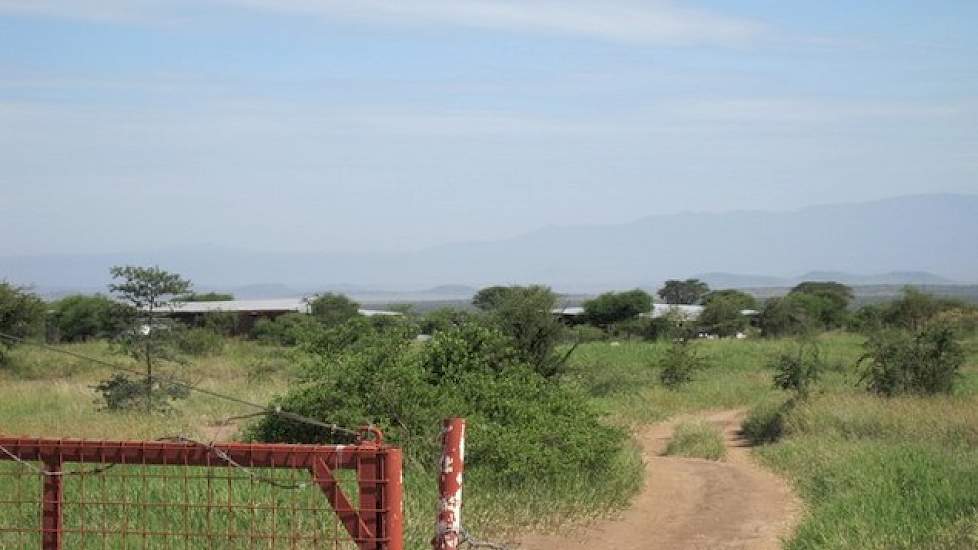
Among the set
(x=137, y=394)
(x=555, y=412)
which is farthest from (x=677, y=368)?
(x=555, y=412)

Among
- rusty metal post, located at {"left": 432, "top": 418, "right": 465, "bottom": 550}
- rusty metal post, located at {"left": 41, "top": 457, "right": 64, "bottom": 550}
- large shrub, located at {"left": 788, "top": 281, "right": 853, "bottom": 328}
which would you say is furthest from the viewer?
large shrub, located at {"left": 788, "top": 281, "right": 853, "bottom": 328}

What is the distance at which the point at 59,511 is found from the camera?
21.3 ft

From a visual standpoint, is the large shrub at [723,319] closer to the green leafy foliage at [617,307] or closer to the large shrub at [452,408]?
the green leafy foliage at [617,307]

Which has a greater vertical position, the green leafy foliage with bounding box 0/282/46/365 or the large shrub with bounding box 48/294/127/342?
the green leafy foliage with bounding box 0/282/46/365

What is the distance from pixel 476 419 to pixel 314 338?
10.5 ft

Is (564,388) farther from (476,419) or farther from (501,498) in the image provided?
(501,498)

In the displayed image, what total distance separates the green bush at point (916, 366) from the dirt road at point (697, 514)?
8.62 m

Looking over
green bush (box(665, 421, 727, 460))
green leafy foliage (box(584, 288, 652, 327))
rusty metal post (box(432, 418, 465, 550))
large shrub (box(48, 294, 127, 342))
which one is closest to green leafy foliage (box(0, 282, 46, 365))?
large shrub (box(48, 294, 127, 342))

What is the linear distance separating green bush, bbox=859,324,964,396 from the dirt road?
8.62m

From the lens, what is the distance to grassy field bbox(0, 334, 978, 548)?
464 inches

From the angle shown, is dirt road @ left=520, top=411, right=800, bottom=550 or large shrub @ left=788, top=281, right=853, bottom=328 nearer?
dirt road @ left=520, top=411, right=800, bottom=550

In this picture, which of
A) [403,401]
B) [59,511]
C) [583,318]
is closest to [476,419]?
[403,401]

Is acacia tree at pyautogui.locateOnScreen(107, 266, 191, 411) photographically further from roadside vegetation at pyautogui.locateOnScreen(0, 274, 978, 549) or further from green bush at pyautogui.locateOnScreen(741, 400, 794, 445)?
green bush at pyautogui.locateOnScreen(741, 400, 794, 445)

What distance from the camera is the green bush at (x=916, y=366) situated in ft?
84.8
